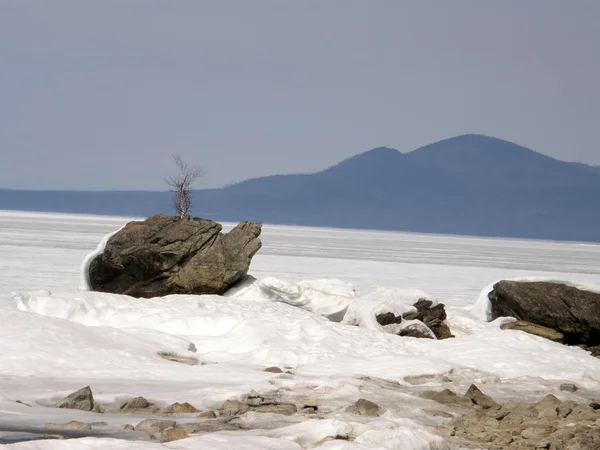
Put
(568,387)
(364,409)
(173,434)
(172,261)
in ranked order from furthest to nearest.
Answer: (172,261)
(568,387)
(364,409)
(173,434)

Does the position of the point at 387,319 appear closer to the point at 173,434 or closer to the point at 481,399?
the point at 481,399

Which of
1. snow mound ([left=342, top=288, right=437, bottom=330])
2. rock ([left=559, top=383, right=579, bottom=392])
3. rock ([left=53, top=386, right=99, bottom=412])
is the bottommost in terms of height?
rock ([left=559, top=383, right=579, bottom=392])

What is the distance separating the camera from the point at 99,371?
1059 cm

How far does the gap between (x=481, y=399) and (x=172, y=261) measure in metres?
10.2

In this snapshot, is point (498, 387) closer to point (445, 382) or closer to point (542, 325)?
point (445, 382)

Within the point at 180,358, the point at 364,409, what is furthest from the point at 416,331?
the point at 364,409

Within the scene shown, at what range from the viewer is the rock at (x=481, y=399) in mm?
10002

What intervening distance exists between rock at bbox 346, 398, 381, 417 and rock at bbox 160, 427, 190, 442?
7.17 ft

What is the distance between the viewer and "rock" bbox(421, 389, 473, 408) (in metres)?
10.1

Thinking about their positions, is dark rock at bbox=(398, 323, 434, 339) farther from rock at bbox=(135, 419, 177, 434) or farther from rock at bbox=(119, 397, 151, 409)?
rock at bbox=(135, 419, 177, 434)

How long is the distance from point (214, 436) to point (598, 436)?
3636mm

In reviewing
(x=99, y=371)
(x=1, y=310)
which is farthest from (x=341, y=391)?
(x=1, y=310)

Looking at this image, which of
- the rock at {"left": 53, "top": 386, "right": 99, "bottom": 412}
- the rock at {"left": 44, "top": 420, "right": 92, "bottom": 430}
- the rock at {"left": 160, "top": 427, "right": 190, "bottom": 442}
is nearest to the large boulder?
the rock at {"left": 53, "top": 386, "right": 99, "bottom": 412}

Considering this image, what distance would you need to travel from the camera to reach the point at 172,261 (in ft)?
62.4
